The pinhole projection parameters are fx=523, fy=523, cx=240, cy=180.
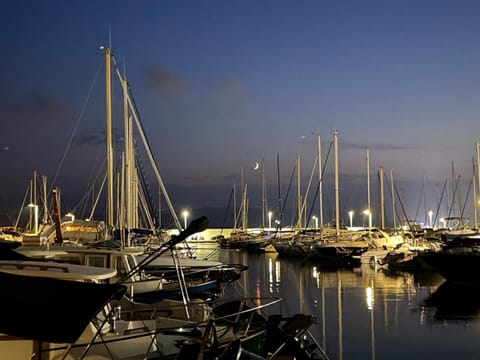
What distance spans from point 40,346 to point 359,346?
13.7m

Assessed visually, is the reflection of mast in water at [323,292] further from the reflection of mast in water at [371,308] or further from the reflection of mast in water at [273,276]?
the reflection of mast in water at [273,276]

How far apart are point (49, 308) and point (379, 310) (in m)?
22.1

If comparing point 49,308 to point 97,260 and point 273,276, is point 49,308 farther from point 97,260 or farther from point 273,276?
point 273,276

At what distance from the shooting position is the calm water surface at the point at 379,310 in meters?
19.2

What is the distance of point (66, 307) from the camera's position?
7.20 metres

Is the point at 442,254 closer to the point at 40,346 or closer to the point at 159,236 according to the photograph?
the point at 159,236

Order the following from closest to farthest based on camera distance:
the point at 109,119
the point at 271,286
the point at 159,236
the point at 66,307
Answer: the point at 66,307 < the point at 109,119 < the point at 271,286 < the point at 159,236

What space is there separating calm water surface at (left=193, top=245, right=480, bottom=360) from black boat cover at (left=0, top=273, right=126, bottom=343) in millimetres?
10547

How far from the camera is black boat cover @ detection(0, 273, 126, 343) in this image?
7.14m

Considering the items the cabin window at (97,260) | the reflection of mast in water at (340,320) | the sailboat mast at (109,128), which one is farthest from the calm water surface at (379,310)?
the sailboat mast at (109,128)

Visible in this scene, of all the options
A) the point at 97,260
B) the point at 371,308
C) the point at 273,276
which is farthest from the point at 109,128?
the point at 273,276

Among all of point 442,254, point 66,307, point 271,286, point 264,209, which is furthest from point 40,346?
point 264,209

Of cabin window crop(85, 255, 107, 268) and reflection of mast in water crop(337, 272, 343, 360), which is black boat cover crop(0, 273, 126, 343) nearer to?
cabin window crop(85, 255, 107, 268)

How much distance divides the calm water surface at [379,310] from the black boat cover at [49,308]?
34.6 feet
